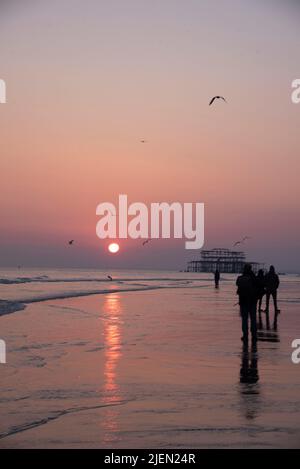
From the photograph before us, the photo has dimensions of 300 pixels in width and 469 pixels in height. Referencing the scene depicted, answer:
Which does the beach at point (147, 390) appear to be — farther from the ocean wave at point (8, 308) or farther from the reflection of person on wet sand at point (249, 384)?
the ocean wave at point (8, 308)

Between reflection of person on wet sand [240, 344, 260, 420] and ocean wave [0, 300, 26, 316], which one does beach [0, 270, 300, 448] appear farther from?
ocean wave [0, 300, 26, 316]

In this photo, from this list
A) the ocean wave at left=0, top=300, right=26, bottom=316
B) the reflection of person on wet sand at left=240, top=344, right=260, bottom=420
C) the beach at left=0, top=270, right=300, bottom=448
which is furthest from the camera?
the ocean wave at left=0, top=300, right=26, bottom=316

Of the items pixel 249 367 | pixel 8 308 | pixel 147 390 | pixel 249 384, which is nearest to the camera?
pixel 147 390

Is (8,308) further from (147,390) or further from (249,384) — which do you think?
(249,384)

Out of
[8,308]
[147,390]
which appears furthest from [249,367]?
[8,308]

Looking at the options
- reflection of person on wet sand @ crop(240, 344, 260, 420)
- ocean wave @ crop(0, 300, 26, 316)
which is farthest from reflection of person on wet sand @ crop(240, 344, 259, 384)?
ocean wave @ crop(0, 300, 26, 316)

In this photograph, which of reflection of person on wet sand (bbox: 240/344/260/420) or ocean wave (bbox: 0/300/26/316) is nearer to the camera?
reflection of person on wet sand (bbox: 240/344/260/420)

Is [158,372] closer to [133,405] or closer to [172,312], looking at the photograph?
[133,405]

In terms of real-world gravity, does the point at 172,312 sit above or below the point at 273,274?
below

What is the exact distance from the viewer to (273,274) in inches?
930

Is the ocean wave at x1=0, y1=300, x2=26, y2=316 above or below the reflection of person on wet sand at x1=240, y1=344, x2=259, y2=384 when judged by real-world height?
below

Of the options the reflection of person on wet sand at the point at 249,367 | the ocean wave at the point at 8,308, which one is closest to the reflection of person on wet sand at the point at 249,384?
the reflection of person on wet sand at the point at 249,367

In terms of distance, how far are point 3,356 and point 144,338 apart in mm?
4658
